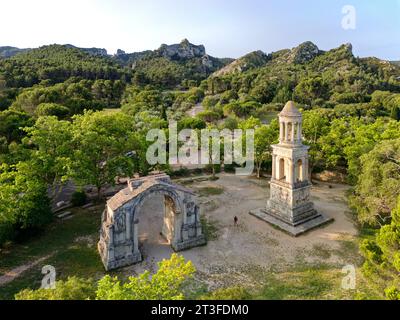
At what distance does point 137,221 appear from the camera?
21.3 meters

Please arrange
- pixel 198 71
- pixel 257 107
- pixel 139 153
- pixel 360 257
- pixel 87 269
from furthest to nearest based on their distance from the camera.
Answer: pixel 198 71 → pixel 257 107 → pixel 139 153 → pixel 360 257 → pixel 87 269

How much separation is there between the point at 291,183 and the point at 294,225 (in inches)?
137

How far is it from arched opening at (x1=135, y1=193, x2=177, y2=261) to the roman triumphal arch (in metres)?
0.07

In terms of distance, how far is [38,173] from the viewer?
25328 mm

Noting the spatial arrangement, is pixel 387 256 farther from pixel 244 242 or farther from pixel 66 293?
pixel 66 293

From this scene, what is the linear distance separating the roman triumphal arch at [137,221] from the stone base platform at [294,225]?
6805mm

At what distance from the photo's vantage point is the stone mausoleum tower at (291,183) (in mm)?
26500

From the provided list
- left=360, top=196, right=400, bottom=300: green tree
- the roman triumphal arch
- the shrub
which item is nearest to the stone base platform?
the roman triumphal arch

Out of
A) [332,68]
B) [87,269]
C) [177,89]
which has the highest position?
[332,68]

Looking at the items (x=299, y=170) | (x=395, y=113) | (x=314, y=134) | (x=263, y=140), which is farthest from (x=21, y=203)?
(x=395, y=113)

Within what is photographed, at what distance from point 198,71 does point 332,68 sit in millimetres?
66029

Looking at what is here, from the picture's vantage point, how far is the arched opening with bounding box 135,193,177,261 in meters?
22.8
